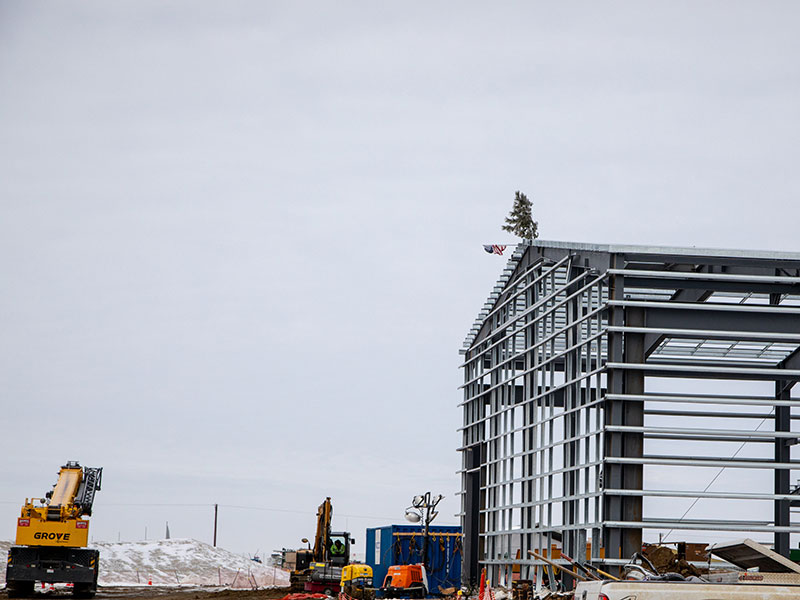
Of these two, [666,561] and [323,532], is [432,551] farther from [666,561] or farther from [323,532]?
[666,561]

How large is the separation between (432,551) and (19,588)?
1360cm

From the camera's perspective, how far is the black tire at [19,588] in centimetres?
3906

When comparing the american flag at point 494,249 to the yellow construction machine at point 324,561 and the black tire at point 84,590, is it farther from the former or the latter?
the black tire at point 84,590

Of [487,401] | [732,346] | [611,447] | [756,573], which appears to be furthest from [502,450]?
[756,573]

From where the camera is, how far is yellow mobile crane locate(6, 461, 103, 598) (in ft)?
124

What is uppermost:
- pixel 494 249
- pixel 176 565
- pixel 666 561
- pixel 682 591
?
pixel 494 249

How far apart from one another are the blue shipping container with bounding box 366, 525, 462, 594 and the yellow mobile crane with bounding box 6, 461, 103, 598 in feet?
32.1

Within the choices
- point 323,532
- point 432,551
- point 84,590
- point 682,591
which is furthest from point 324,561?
point 682,591

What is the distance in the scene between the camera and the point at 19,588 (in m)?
39.4

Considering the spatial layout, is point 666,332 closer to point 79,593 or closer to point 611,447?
point 611,447

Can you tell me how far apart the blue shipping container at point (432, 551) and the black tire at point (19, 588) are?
11.8 meters

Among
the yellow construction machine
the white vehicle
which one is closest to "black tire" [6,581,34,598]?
the yellow construction machine

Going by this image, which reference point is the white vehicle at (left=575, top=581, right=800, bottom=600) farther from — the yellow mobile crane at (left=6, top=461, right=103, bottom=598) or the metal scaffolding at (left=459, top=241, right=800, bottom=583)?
the yellow mobile crane at (left=6, top=461, right=103, bottom=598)

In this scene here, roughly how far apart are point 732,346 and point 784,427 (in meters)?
2.39
